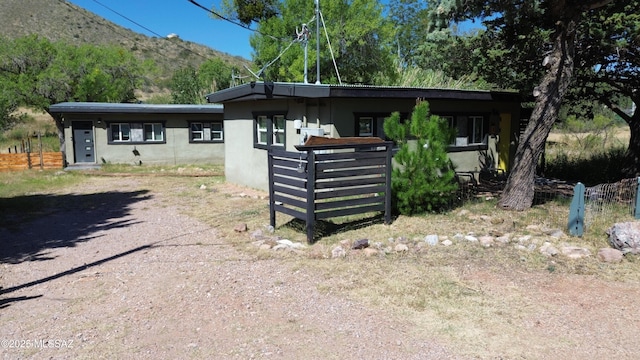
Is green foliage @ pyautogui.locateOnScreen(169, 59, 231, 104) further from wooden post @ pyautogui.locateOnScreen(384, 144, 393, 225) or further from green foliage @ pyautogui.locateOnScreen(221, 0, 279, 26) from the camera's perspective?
wooden post @ pyautogui.locateOnScreen(384, 144, 393, 225)

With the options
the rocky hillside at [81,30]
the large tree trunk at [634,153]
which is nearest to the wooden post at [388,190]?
the large tree trunk at [634,153]

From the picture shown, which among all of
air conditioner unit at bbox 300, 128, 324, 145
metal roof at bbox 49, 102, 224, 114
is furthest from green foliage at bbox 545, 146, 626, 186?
metal roof at bbox 49, 102, 224, 114

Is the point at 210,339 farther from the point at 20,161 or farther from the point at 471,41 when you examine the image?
the point at 20,161

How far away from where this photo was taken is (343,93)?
888 cm

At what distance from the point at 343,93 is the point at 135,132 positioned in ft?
43.3

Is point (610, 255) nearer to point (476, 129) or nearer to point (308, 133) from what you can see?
point (308, 133)

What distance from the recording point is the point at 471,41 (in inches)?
474

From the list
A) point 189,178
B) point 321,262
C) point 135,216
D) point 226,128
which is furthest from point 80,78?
point 321,262

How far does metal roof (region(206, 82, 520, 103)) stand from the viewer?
889cm

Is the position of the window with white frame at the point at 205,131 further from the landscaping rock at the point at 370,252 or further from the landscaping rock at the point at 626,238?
the landscaping rock at the point at 626,238

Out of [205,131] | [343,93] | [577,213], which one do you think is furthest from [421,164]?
[205,131]

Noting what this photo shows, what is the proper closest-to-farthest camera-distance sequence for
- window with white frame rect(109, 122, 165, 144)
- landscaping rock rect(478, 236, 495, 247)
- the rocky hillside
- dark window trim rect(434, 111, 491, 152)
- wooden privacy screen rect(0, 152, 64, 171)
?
1. landscaping rock rect(478, 236, 495, 247)
2. dark window trim rect(434, 111, 491, 152)
3. wooden privacy screen rect(0, 152, 64, 171)
4. window with white frame rect(109, 122, 165, 144)
5. the rocky hillside

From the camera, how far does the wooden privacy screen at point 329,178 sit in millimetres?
6789

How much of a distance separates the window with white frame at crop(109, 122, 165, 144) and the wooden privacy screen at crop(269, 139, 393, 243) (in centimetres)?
1346
